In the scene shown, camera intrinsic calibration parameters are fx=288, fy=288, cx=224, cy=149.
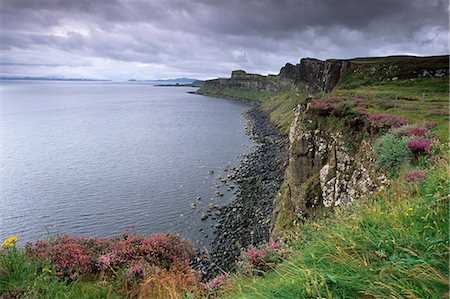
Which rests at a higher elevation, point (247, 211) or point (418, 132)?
point (418, 132)

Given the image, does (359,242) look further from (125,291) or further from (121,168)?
(121,168)

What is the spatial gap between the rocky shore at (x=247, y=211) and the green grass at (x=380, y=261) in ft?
28.5

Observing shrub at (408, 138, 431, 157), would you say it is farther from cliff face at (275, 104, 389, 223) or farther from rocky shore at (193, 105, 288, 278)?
rocky shore at (193, 105, 288, 278)

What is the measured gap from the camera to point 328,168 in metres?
18.8

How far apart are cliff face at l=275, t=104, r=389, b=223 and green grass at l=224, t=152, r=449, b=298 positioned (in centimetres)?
718

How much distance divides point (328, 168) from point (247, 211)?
1694 cm

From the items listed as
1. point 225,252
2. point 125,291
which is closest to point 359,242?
point 125,291

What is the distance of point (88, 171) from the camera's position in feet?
155

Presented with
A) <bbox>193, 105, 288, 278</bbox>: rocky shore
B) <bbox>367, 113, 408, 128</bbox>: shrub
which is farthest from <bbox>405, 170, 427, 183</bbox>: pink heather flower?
<bbox>193, 105, 288, 278</bbox>: rocky shore

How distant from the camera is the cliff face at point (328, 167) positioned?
14.7 metres

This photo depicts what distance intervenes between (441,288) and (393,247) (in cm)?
107

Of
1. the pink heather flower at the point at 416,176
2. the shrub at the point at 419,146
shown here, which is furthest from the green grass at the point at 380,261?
the shrub at the point at 419,146

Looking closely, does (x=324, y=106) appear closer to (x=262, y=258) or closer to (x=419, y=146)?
(x=419, y=146)

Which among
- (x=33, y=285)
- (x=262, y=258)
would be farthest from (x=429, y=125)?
(x=33, y=285)
